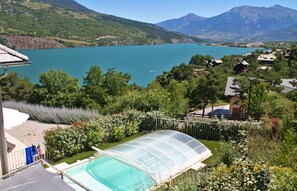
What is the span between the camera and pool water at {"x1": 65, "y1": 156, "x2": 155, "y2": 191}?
28.4 feet

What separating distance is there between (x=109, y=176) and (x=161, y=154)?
74.4 inches

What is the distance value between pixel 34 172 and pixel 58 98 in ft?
64.7

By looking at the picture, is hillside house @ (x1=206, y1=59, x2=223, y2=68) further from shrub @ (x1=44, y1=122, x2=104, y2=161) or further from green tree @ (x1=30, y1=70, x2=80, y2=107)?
shrub @ (x1=44, y1=122, x2=104, y2=161)

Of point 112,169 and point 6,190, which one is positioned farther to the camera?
point 112,169

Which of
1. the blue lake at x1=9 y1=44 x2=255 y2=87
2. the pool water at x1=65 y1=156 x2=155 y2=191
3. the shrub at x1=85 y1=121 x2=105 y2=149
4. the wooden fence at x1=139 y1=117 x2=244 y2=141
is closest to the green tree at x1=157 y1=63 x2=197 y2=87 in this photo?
the blue lake at x1=9 y1=44 x2=255 y2=87

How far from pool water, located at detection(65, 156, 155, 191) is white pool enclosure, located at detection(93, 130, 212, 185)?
0.28m

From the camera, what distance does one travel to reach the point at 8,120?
8.75 metres

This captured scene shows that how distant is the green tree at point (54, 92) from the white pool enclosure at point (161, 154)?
1396cm

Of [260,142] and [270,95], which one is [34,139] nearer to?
[260,142]

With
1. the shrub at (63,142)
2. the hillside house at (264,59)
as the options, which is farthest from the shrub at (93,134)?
the hillside house at (264,59)

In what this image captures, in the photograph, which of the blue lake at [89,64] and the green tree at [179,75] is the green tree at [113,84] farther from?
the green tree at [179,75]

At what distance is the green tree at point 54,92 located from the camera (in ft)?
76.4

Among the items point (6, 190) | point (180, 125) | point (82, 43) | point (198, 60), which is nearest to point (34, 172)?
point (6, 190)

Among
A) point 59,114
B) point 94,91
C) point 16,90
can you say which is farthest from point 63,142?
point 16,90
